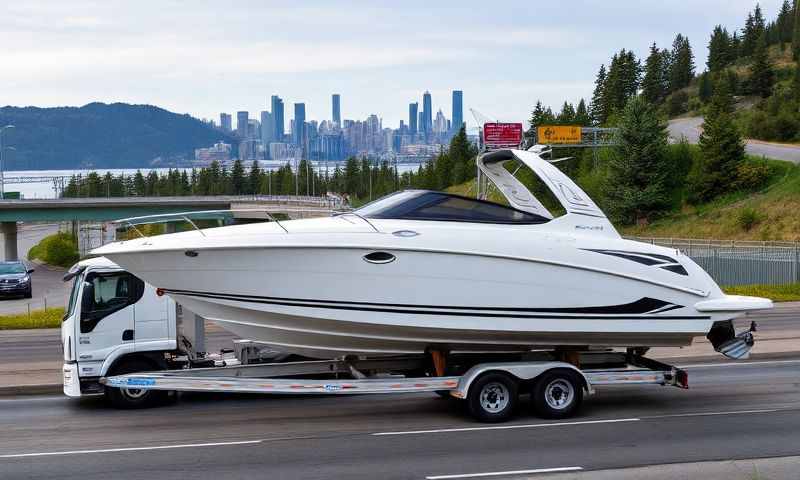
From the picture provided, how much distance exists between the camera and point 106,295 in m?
12.6

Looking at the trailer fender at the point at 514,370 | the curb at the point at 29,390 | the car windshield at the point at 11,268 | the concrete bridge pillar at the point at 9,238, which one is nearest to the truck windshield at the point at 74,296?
the curb at the point at 29,390

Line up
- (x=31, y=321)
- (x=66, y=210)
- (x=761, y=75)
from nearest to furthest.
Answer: (x=31, y=321), (x=66, y=210), (x=761, y=75)

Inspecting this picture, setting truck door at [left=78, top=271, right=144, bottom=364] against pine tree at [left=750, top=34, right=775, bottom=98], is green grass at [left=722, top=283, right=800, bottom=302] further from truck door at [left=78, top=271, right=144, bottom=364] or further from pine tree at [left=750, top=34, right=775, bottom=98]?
pine tree at [left=750, top=34, right=775, bottom=98]

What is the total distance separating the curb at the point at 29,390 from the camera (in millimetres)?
14453

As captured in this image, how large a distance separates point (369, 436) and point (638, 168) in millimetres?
52761

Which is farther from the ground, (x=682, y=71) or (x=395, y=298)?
(x=682, y=71)

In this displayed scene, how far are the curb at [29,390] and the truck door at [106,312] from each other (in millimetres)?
2552

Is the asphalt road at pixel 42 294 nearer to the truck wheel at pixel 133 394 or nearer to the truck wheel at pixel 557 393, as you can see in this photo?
the truck wheel at pixel 133 394

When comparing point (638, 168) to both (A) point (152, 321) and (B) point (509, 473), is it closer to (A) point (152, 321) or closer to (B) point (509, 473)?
(A) point (152, 321)

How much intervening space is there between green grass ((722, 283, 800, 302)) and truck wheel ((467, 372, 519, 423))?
2037 cm

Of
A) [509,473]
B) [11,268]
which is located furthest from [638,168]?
[509,473]

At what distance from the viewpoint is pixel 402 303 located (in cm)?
1150

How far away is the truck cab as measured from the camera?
12.5 m

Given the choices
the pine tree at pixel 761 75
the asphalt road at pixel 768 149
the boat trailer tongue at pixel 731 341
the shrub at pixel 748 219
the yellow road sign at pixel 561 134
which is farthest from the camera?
the pine tree at pixel 761 75
